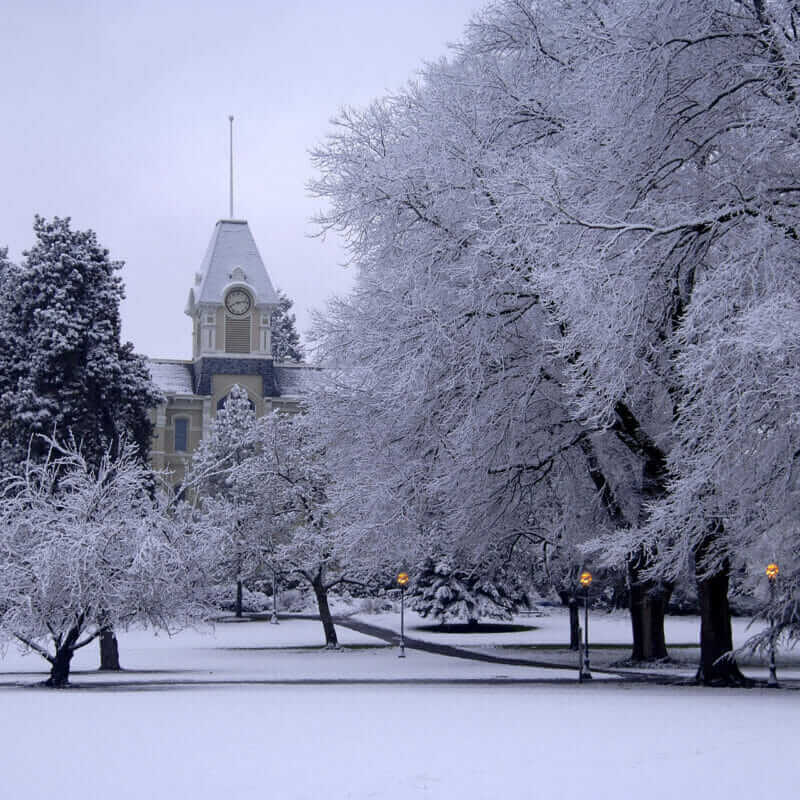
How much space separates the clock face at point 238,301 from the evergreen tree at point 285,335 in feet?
62.5

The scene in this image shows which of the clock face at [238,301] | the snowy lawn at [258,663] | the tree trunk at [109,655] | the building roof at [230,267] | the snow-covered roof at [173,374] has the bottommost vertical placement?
the snowy lawn at [258,663]

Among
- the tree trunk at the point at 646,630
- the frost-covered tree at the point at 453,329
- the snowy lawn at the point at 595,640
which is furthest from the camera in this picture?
the snowy lawn at the point at 595,640

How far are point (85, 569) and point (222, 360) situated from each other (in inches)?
2179

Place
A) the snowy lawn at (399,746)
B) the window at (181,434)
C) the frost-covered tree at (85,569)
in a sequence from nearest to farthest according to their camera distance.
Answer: the snowy lawn at (399,746) → the frost-covered tree at (85,569) → the window at (181,434)

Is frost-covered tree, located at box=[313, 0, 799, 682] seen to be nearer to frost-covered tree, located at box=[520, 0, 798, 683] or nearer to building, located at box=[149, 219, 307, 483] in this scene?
frost-covered tree, located at box=[520, 0, 798, 683]

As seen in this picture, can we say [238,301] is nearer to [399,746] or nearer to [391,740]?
[391,740]

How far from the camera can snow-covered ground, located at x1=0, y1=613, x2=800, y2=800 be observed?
9852 mm

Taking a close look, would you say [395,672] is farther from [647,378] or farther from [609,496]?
[647,378]

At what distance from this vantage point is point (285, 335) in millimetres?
103500

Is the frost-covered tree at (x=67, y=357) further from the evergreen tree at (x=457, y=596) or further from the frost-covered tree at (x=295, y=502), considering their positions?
the evergreen tree at (x=457, y=596)

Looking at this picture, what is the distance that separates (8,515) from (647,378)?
13000mm

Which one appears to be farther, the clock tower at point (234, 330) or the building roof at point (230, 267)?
the building roof at point (230, 267)

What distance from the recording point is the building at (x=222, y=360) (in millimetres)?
76938

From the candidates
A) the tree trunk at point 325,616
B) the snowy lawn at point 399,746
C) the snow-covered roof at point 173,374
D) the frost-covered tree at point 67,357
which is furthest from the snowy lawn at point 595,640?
the snow-covered roof at point 173,374
